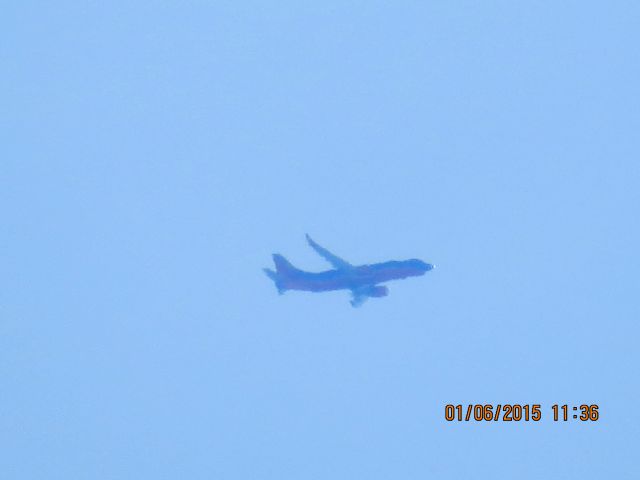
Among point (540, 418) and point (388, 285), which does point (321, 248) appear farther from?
point (540, 418)

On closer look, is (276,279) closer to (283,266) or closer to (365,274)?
(283,266)

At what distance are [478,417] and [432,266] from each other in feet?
0.98

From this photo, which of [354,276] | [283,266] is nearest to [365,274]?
[354,276]

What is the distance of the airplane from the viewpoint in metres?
2.28

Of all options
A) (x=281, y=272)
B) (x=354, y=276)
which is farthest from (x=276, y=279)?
(x=354, y=276)

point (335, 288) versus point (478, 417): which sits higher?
point (335, 288)

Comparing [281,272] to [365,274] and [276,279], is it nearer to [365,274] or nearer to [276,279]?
[276,279]

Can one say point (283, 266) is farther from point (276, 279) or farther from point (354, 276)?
point (354, 276)

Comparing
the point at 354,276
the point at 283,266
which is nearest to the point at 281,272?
the point at 283,266

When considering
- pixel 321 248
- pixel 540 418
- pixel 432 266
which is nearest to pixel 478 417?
pixel 540 418

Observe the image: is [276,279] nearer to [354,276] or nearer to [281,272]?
[281,272]

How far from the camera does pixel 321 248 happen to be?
7.55 feet

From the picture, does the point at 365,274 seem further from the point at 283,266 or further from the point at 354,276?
the point at 283,266

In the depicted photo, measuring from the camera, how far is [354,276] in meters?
2.29
